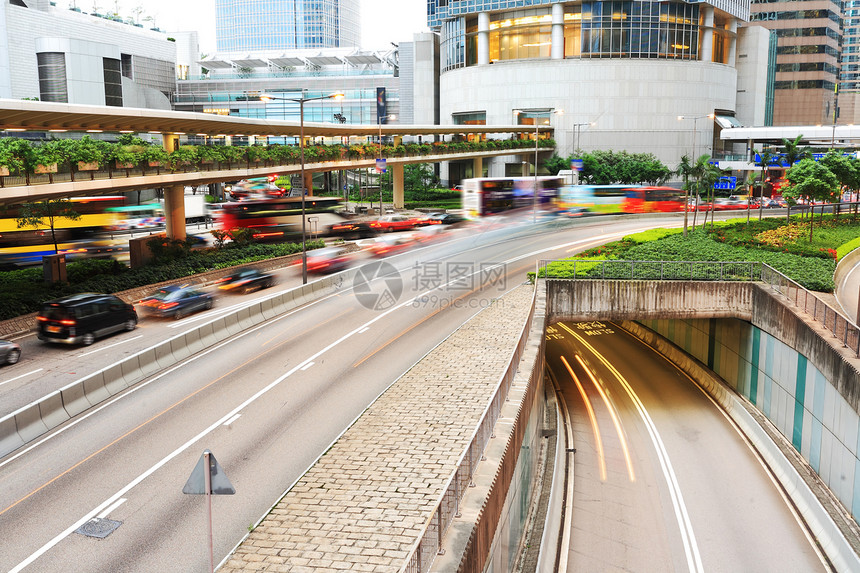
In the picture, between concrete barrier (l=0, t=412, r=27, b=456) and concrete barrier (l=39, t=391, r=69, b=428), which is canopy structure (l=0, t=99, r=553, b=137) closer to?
concrete barrier (l=39, t=391, r=69, b=428)

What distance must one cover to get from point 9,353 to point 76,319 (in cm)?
275

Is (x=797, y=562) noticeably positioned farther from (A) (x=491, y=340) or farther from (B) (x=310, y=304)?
(B) (x=310, y=304)

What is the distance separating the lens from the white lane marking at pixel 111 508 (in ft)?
46.8

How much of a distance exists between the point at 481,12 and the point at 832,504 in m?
90.1

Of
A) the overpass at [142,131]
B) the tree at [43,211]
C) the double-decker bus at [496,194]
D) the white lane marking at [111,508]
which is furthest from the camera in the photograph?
the double-decker bus at [496,194]

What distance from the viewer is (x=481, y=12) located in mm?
98875

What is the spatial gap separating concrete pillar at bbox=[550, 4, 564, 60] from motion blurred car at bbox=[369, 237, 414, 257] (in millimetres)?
58952

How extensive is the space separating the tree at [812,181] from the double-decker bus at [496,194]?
2061cm

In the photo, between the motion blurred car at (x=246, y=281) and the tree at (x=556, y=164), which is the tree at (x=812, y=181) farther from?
the tree at (x=556, y=164)

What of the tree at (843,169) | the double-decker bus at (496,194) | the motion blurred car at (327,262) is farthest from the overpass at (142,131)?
the tree at (843,169)

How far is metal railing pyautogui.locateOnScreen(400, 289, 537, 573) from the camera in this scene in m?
9.80

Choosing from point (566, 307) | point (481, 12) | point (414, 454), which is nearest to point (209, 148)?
point (566, 307)

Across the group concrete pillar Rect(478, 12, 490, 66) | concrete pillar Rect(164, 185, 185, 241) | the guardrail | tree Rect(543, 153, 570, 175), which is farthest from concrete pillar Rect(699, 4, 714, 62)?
the guardrail

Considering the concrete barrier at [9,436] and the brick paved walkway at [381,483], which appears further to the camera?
the concrete barrier at [9,436]
